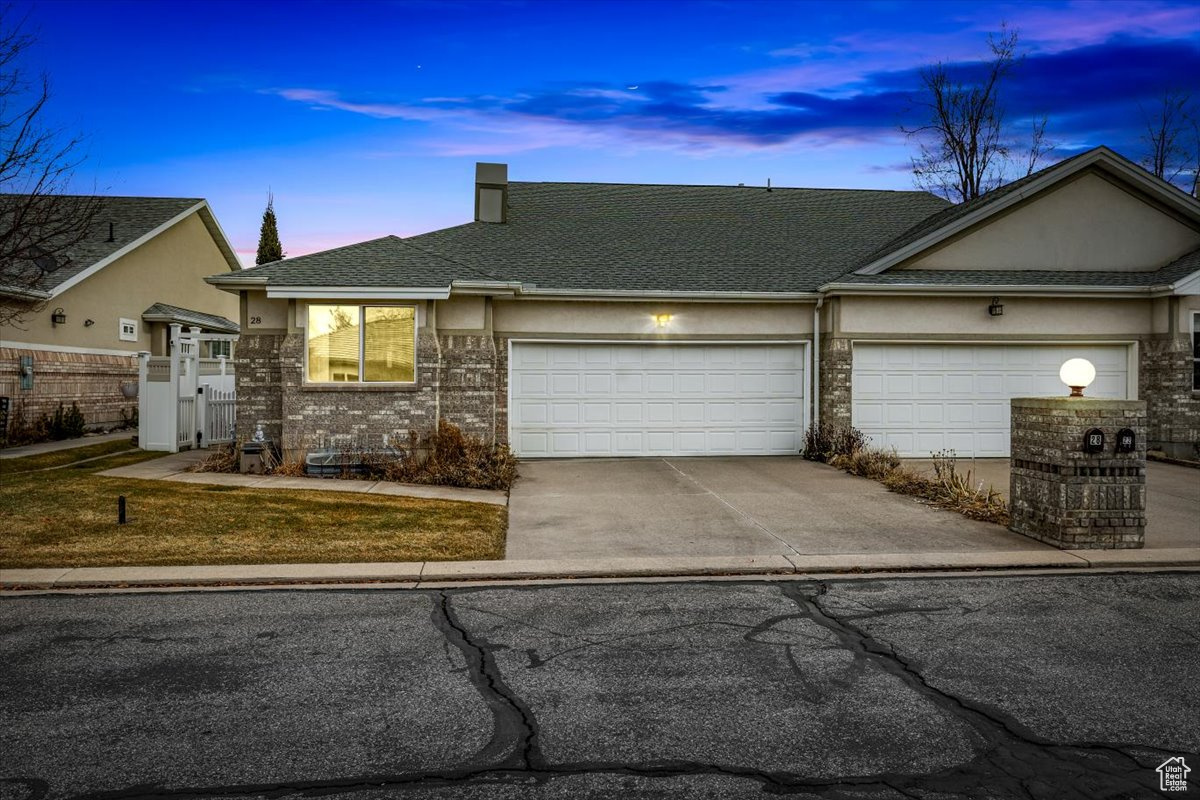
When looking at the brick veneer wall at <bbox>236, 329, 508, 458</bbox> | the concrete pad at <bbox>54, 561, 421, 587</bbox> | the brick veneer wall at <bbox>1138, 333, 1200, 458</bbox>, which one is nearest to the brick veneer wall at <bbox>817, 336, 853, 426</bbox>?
the brick veneer wall at <bbox>1138, 333, 1200, 458</bbox>

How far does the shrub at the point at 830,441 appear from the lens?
1545 cm

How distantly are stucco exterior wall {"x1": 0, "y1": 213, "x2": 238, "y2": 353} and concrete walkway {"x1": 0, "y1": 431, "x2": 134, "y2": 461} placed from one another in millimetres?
2485

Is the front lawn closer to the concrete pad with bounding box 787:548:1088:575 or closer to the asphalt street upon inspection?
the asphalt street

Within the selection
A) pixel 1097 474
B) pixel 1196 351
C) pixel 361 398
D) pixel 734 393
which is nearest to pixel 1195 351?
pixel 1196 351

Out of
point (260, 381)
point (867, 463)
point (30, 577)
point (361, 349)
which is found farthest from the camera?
point (260, 381)

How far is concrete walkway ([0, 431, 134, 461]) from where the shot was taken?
16297 millimetres

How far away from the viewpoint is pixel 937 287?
15734mm

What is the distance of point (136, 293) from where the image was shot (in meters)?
23.3

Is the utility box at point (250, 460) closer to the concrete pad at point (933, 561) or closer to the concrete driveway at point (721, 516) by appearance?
the concrete driveway at point (721, 516)

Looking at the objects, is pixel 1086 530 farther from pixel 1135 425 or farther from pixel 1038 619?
pixel 1038 619

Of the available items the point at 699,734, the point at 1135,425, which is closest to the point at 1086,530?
the point at 1135,425

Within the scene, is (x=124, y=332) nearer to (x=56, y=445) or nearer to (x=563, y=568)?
(x=56, y=445)

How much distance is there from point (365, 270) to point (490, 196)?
6.25 metres

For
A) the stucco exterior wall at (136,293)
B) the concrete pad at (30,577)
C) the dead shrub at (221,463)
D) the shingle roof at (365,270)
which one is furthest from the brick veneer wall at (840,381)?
the stucco exterior wall at (136,293)
